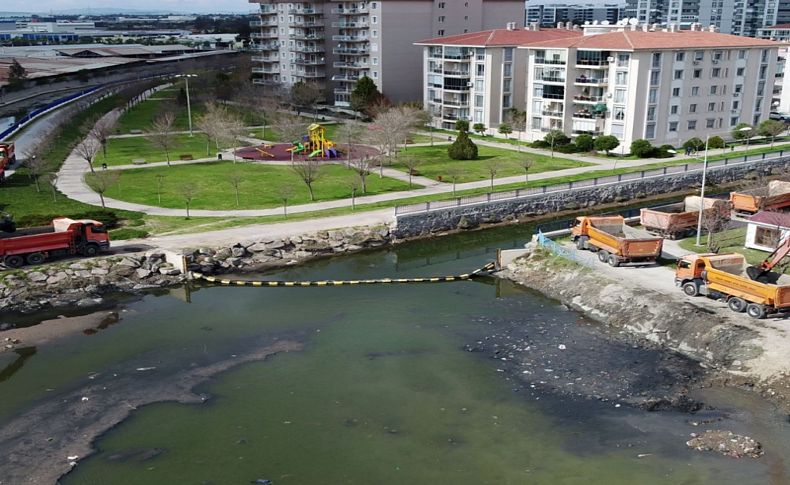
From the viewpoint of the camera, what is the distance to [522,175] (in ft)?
209

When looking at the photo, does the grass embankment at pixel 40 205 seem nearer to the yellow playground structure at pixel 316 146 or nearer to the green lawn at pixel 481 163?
the yellow playground structure at pixel 316 146

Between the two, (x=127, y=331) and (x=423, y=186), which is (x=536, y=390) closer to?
(x=127, y=331)

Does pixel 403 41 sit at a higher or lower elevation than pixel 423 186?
higher

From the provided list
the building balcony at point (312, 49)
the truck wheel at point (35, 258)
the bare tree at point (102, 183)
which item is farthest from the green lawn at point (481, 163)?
the building balcony at point (312, 49)

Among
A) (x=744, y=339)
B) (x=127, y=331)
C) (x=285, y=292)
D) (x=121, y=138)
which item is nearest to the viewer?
(x=744, y=339)

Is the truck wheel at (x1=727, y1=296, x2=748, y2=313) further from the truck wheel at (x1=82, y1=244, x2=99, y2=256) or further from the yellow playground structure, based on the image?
the yellow playground structure

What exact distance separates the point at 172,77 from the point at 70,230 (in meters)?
126

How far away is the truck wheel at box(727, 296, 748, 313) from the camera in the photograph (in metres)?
32.6

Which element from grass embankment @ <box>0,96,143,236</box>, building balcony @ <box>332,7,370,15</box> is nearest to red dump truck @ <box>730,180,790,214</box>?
grass embankment @ <box>0,96,143,236</box>

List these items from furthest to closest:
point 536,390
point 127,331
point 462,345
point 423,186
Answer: point 423,186 → point 127,331 → point 462,345 → point 536,390

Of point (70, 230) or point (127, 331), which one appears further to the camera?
point (70, 230)

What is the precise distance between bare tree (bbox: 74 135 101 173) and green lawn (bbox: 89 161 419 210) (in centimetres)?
336

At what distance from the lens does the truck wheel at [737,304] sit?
107ft

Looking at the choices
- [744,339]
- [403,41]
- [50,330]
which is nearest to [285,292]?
[50,330]
